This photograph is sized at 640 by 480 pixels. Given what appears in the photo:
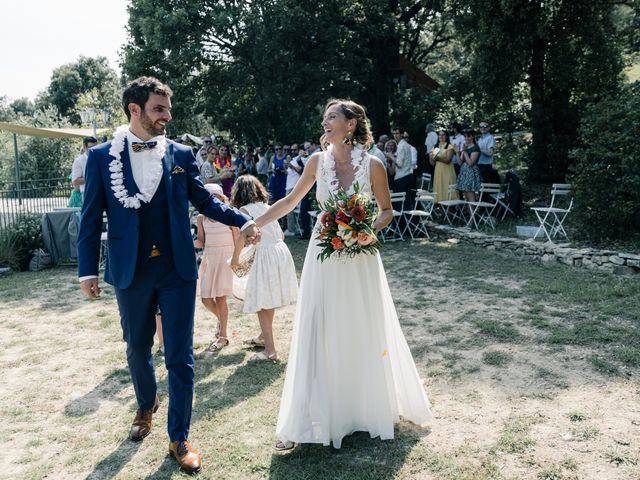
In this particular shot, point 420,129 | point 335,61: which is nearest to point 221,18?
point 335,61

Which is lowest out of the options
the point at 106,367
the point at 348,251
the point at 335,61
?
the point at 106,367

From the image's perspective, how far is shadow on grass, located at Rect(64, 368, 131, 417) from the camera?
4.60 meters

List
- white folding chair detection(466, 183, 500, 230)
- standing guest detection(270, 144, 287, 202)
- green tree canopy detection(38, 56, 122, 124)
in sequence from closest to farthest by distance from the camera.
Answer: white folding chair detection(466, 183, 500, 230), standing guest detection(270, 144, 287, 202), green tree canopy detection(38, 56, 122, 124)

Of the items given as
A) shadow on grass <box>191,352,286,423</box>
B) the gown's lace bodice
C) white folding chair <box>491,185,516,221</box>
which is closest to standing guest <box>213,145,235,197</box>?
white folding chair <box>491,185,516,221</box>

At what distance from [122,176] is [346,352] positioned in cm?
182

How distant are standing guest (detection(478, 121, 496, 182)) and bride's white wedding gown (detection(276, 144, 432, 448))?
9.61 m

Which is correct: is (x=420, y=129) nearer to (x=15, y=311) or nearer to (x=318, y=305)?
(x=15, y=311)

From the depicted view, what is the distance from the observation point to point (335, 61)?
20.1 metres

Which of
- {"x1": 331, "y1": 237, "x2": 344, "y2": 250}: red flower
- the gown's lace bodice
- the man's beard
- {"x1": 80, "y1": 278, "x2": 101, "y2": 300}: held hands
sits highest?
the man's beard

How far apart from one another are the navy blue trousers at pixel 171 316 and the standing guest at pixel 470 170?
385 inches

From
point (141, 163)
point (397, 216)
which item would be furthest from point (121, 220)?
point (397, 216)

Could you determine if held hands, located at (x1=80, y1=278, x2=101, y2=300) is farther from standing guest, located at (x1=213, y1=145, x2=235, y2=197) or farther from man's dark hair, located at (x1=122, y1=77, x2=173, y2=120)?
standing guest, located at (x1=213, y1=145, x2=235, y2=197)

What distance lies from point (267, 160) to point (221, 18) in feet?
16.1

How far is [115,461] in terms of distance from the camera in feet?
12.3
